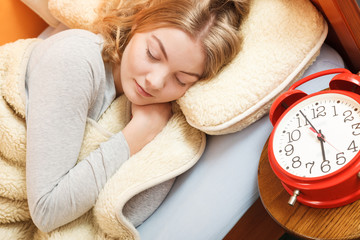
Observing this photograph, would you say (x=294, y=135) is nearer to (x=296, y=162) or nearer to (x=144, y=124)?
(x=296, y=162)

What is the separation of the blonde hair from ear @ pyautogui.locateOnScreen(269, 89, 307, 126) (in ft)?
0.76

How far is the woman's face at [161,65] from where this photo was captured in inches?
34.9

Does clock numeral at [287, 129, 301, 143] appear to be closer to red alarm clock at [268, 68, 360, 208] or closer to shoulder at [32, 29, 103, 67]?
red alarm clock at [268, 68, 360, 208]

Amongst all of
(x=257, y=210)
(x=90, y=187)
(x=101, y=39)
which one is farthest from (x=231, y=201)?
(x=101, y=39)

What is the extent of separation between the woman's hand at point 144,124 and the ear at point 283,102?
1.15ft

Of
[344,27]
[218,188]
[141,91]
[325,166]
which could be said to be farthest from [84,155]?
[344,27]

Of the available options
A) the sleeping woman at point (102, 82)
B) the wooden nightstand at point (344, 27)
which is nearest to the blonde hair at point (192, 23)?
the sleeping woman at point (102, 82)

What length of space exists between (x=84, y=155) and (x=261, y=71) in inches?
20.6

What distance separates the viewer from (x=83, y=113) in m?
0.91

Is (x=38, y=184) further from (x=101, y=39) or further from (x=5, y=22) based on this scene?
(x=5, y=22)

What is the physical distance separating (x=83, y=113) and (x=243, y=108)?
41 centimetres

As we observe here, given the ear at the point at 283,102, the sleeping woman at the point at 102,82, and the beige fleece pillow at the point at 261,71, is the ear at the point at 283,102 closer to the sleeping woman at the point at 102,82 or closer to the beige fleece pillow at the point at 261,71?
the beige fleece pillow at the point at 261,71

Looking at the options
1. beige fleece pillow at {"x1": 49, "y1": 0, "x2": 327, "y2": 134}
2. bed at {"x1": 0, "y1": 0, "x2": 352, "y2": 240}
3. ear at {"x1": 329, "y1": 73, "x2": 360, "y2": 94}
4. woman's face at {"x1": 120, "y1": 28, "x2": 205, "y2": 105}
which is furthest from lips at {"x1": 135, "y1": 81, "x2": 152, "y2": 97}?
ear at {"x1": 329, "y1": 73, "x2": 360, "y2": 94}

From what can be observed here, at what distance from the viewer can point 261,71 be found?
86cm
